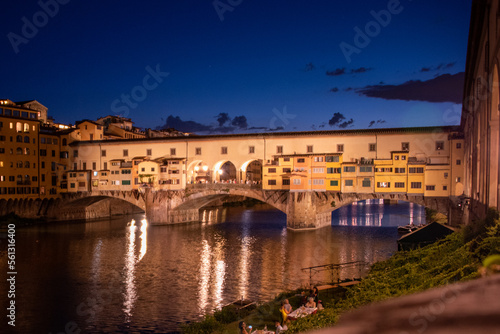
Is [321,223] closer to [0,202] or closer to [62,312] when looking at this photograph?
[62,312]

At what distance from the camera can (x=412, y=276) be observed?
823cm

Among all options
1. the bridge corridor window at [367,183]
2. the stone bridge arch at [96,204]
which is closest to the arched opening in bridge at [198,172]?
→ the stone bridge arch at [96,204]

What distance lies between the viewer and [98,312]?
16406 mm

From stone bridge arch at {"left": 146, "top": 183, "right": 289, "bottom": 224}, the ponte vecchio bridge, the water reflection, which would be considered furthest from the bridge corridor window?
the water reflection

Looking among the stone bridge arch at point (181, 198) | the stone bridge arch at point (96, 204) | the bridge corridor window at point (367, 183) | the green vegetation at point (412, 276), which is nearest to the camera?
the green vegetation at point (412, 276)

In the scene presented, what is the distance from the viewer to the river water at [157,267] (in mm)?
16141

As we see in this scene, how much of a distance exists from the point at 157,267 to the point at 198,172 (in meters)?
25.1

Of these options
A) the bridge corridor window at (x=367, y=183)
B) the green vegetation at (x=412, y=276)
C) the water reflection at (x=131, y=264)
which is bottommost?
the water reflection at (x=131, y=264)

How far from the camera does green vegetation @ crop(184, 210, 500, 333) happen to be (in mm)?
6516

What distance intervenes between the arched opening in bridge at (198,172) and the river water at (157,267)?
23.3 feet

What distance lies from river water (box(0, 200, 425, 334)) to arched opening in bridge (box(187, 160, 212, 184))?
279 inches

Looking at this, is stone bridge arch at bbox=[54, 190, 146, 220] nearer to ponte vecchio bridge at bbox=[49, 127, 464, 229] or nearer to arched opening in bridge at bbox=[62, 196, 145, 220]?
arched opening in bridge at bbox=[62, 196, 145, 220]

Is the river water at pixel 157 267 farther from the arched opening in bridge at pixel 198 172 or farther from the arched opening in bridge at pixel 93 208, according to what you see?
the arched opening in bridge at pixel 198 172

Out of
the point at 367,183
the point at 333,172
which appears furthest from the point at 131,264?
the point at 367,183
